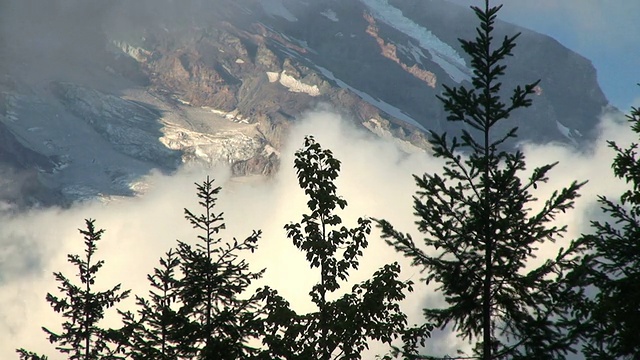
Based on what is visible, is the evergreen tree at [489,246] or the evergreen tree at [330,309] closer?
the evergreen tree at [489,246]

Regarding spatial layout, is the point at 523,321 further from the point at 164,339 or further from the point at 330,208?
the point at 164,339

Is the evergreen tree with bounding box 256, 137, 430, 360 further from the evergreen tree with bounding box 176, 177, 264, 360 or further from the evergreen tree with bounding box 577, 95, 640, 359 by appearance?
the evergreen tree with bounding box 577, 95, 640, 359

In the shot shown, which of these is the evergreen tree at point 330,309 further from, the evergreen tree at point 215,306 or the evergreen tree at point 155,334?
the evergreen tree at point 155,334

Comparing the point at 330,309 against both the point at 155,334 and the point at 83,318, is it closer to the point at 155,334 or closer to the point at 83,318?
the point at 155,334

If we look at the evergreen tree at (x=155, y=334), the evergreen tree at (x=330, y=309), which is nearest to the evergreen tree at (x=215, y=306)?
the evergreen tree at (x=155, y=334)

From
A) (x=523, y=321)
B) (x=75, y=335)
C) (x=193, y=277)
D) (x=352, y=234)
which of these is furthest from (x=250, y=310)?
(x=523, y=321)

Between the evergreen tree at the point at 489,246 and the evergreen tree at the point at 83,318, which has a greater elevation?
the evergreen tree at the point at 83,318

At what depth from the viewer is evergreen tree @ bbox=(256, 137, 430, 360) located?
62.1ft

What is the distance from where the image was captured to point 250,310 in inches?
838

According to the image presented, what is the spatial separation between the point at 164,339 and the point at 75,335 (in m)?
4.59

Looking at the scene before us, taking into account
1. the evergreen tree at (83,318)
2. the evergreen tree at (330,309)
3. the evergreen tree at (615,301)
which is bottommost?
the evergreen tree at (615,301)

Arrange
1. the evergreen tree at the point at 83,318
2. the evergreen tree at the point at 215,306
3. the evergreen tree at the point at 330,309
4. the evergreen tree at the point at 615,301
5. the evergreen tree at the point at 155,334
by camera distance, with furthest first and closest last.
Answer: the evergreen tree at the point at 83,318 → the evergreen tree at the point at 155,334 → the evergreen tree at the point at 215,306 → the evergreen tree at the point at 330,309 → the evergreen tree at the point at 615,301

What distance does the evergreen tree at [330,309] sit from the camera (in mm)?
18922

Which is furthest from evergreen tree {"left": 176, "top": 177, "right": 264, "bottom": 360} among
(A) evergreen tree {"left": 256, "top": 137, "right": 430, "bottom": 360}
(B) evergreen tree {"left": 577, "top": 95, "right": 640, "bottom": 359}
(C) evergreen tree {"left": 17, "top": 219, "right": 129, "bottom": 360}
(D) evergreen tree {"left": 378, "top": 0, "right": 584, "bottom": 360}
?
(B) evergreen tree {"left": 577, "top": 95, "right": 640, "bottom": 359}
